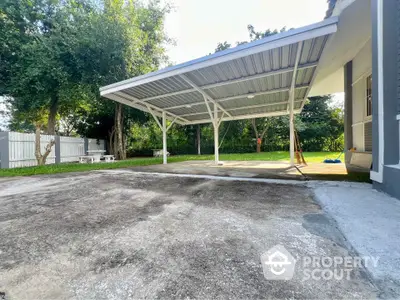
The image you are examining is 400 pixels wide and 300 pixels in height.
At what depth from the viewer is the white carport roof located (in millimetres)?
4344

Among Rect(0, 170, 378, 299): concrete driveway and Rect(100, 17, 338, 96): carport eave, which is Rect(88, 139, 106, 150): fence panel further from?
Rect(0, 170, 378, 299): concrete driveway

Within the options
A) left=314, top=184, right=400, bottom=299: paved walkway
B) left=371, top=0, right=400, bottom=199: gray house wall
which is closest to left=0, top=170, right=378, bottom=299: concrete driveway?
left=314, top=184, right=400, bottom=299: paved walkway

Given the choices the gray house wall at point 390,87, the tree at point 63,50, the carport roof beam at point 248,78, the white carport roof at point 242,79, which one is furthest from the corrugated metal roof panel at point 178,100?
the gray house wall at point 390,87

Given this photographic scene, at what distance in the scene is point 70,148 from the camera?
41.9ft

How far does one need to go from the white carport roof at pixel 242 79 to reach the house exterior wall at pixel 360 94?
1.41m

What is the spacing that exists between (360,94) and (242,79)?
3.98 m

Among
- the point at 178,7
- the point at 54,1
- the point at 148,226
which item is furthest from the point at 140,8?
the point at 148,226

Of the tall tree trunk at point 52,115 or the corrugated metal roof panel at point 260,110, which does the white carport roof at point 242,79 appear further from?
the tall tree trunk at point 52,115

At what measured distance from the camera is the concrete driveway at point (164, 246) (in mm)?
1230

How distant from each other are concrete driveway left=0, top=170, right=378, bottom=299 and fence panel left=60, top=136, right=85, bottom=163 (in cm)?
1026

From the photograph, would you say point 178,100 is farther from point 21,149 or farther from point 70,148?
point 70,148

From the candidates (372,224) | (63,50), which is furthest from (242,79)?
(63,50)

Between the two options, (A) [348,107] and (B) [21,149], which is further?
(B) [21,149]

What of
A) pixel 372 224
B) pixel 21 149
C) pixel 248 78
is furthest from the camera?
pixel 21 149
